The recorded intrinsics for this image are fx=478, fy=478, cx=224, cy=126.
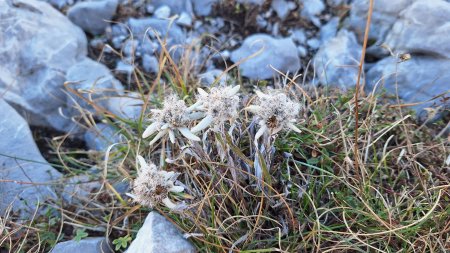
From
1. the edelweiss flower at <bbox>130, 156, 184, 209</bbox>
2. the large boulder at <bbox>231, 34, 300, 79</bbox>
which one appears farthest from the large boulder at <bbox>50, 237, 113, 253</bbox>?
the large boulder at <bbox>231, 34, 300, 79</bbox>

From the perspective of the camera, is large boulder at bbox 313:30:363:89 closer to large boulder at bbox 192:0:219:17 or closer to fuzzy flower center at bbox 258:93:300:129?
large boulder at bbox 192:0:219:17

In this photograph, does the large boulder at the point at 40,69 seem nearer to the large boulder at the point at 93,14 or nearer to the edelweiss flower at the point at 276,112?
the large boulder at the point at 93,14

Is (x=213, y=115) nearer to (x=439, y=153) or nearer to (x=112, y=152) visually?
(x=112, y=152)

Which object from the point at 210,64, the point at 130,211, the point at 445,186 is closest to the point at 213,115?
the point at 130,211

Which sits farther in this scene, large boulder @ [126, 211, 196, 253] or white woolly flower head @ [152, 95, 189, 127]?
large boulder @ [126, 211, 196, 253]

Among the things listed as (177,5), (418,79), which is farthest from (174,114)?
(177,5)

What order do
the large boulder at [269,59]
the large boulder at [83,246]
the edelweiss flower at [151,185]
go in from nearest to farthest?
1. the edelweiss flower at [151,185]
2. the large boulder at [83,246]
3. the large boulder at [269,59]

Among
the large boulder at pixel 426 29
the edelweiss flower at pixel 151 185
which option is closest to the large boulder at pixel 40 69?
the edelweiss flower at pixel 151 185
